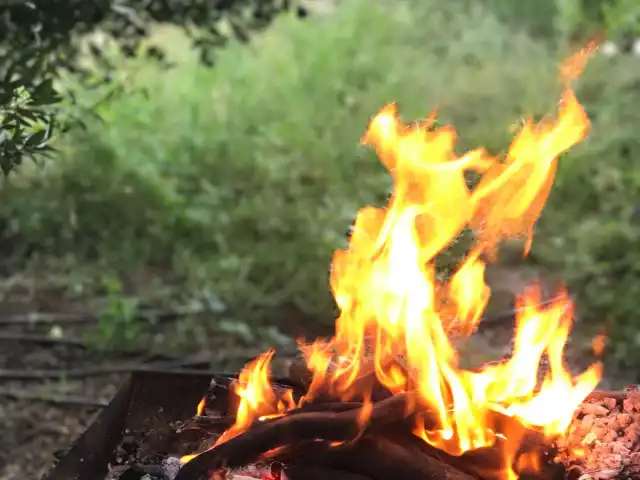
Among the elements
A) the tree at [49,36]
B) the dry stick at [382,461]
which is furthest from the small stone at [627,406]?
the tree at [49,36]

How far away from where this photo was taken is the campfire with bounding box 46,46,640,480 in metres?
1.70

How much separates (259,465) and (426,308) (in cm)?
54

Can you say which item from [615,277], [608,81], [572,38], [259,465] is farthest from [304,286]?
[572,38]

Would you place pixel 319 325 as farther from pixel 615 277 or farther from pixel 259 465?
pixel 259 465

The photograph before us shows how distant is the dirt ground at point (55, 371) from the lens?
9.71ft

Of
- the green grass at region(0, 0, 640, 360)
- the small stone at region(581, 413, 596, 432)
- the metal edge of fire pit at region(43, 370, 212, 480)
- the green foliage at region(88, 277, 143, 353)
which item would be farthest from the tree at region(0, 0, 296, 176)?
the small stone at region(581, 413, 596, 432)

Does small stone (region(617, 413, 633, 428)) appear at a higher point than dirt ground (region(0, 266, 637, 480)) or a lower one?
higher

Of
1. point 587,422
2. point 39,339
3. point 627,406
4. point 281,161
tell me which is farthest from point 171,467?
point 281,161

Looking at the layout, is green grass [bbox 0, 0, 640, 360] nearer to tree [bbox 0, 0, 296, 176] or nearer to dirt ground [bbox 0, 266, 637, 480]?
dirt ground [bbox 0, 266, 637, 480]

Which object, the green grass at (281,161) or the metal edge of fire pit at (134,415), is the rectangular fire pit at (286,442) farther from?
the green grass at (281,161)

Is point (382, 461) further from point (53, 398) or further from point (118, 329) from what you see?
point (118, 329)

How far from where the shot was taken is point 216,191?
4551 mm

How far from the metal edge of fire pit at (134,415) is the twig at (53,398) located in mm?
1074

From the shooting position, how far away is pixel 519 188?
2188mm
